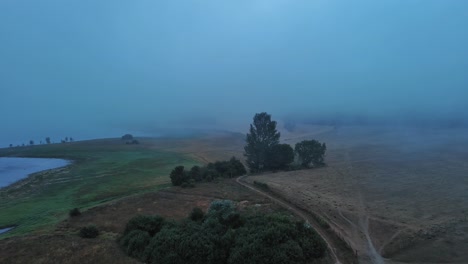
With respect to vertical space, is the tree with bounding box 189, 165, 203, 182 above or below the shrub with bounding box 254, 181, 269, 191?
above

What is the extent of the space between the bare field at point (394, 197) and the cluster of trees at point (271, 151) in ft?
18.8

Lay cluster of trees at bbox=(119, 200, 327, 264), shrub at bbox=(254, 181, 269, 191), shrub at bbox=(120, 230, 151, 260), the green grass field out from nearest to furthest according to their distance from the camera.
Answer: cluster of trees at bbox=(119, 200, 327, 264)
shrub at bbox=(120, 230, 151, 260)
the green grass field
shrub at bbox=(254, 181, 269, 191)

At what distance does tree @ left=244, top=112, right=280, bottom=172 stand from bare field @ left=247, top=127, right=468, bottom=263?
8.99 meters

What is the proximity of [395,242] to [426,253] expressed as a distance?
2.74 m

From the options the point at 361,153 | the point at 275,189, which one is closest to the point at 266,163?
the point at 275,189

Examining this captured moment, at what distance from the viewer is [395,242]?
30094mm

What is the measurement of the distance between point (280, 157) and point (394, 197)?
29.7m

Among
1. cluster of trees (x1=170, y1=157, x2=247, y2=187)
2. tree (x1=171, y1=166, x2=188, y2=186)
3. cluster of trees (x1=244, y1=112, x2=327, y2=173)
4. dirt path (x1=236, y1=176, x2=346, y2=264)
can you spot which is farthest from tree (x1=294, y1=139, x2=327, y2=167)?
tree (x1=171, y1=166, x2=188, y2=186)

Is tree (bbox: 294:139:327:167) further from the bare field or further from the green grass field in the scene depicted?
the green grass field

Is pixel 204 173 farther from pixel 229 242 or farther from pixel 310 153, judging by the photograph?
pixel 229 242

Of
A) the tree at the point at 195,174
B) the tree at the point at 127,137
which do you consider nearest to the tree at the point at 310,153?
the tree at the point at 195,174

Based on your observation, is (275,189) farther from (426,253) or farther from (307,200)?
(426,253)

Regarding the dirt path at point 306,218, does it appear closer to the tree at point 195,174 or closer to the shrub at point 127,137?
the tree at point 195,174

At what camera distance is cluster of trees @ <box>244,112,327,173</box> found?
7256 cm
